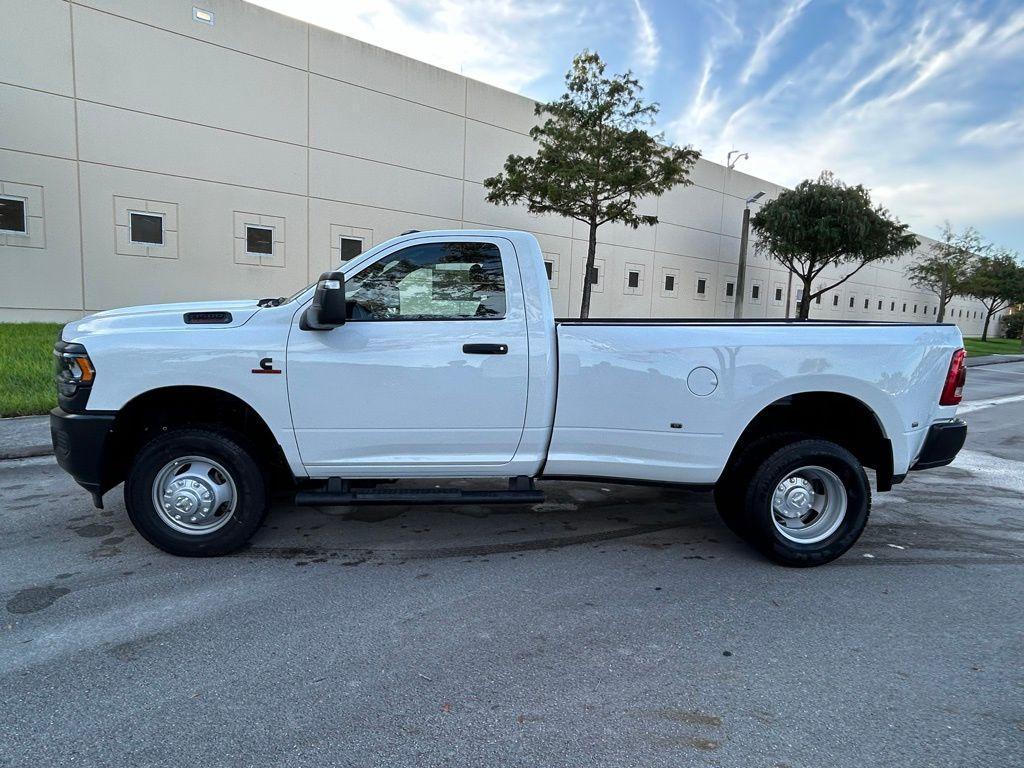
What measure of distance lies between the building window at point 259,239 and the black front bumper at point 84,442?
1450cm

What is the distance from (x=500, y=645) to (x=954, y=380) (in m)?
3.52

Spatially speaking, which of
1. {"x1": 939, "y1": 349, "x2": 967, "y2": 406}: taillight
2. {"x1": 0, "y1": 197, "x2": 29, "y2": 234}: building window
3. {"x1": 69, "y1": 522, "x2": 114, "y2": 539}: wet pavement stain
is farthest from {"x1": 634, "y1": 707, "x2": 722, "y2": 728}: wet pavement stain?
{"x1": 0, "y1": 197, "x2": 29, "y2": 234}: building window

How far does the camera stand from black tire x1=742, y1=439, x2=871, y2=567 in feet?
13.2

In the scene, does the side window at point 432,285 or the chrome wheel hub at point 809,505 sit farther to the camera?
the chrome wheel hub at point 809,505

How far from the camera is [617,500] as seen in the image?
555 cm

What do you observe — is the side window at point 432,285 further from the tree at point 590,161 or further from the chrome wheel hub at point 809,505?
the tree at point 590,161

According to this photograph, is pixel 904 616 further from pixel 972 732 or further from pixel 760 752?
pixel 760 752

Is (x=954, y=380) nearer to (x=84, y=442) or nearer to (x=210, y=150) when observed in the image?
(x=84, y=442)

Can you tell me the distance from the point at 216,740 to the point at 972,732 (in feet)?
9.84

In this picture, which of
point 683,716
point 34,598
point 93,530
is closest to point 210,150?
point 93,530

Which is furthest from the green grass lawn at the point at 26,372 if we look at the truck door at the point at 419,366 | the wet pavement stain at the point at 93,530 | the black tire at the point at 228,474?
the truck door at the point at 419,366

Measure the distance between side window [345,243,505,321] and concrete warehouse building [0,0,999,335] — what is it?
14.4m

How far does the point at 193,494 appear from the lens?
395cm

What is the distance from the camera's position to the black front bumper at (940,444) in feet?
13.8
